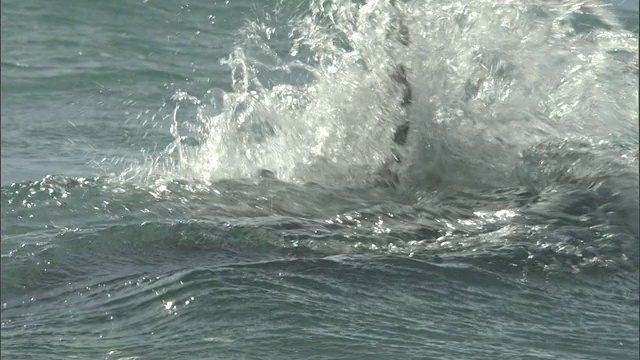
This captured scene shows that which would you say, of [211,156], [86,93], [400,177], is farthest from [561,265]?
[86,93]

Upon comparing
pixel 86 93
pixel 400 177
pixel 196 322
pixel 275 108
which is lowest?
pixel 196 322

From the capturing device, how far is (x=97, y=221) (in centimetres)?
563

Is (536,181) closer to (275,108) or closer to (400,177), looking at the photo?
(400,177)

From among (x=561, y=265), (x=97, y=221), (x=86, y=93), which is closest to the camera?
(x=561, y=265)

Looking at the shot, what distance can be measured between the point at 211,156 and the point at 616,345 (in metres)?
2.65

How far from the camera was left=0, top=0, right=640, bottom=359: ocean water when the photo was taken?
4.31 metres

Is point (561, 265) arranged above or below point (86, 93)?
below

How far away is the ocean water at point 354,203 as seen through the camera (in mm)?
4312

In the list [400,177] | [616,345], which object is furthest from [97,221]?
[616,345]

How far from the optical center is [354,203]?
571 cm

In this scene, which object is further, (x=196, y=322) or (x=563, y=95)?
(x=563, y=95)

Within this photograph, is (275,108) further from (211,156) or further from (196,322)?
(196,322)

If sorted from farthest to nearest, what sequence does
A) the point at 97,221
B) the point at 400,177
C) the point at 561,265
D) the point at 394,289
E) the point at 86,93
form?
the point at 86,93 → the point at 400,177 → the point at 97,221 → the point at 561,265 → the point at 394,289

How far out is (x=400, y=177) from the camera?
6.04 meters
